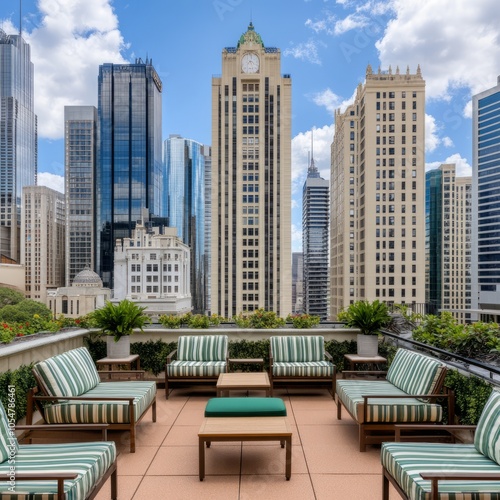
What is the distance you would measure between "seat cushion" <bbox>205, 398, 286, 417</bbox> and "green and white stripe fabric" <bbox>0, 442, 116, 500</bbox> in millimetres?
1080

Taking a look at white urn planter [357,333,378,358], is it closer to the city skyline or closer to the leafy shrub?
the leafy shrub

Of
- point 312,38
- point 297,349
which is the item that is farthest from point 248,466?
point 312,38

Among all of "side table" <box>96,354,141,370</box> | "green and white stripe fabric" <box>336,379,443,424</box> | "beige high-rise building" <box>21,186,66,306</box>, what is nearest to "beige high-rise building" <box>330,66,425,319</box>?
"side table" <box>96,354,141,370</box>

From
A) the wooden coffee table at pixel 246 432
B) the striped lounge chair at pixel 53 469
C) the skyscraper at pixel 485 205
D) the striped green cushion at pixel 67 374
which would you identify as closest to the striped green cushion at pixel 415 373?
the wooden coffee table at pixel 246 432

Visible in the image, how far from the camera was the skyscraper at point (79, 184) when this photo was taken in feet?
305

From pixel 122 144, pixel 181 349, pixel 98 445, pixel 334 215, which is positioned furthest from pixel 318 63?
pixel 122 144

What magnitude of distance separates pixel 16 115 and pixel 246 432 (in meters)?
29.8

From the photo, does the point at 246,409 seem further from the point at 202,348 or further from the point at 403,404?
the point at 202,348

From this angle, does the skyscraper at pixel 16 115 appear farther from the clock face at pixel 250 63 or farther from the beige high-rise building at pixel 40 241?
the beige high-rise building at pixel 40 241

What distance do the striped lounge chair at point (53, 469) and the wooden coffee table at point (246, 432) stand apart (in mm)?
709

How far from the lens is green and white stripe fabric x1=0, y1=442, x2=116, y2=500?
2100 mm

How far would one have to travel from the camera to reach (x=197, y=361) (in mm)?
5656

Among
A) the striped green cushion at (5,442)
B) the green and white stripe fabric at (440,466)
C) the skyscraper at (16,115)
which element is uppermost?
the skyscraper at (16,115)

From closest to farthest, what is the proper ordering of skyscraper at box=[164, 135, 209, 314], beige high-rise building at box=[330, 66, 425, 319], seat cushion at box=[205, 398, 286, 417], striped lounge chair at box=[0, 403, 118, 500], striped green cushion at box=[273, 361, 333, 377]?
striped lounge chair at box=[0, 403, 118, 500] → seat cushion at box=[205, 398, 286, 417] → striped green cushion at box=[273, 361, 333, 377] → beige high-rise building at box=[330, 66, 425, 319] → skyscraper at box=[164, 135, 209, 314]
